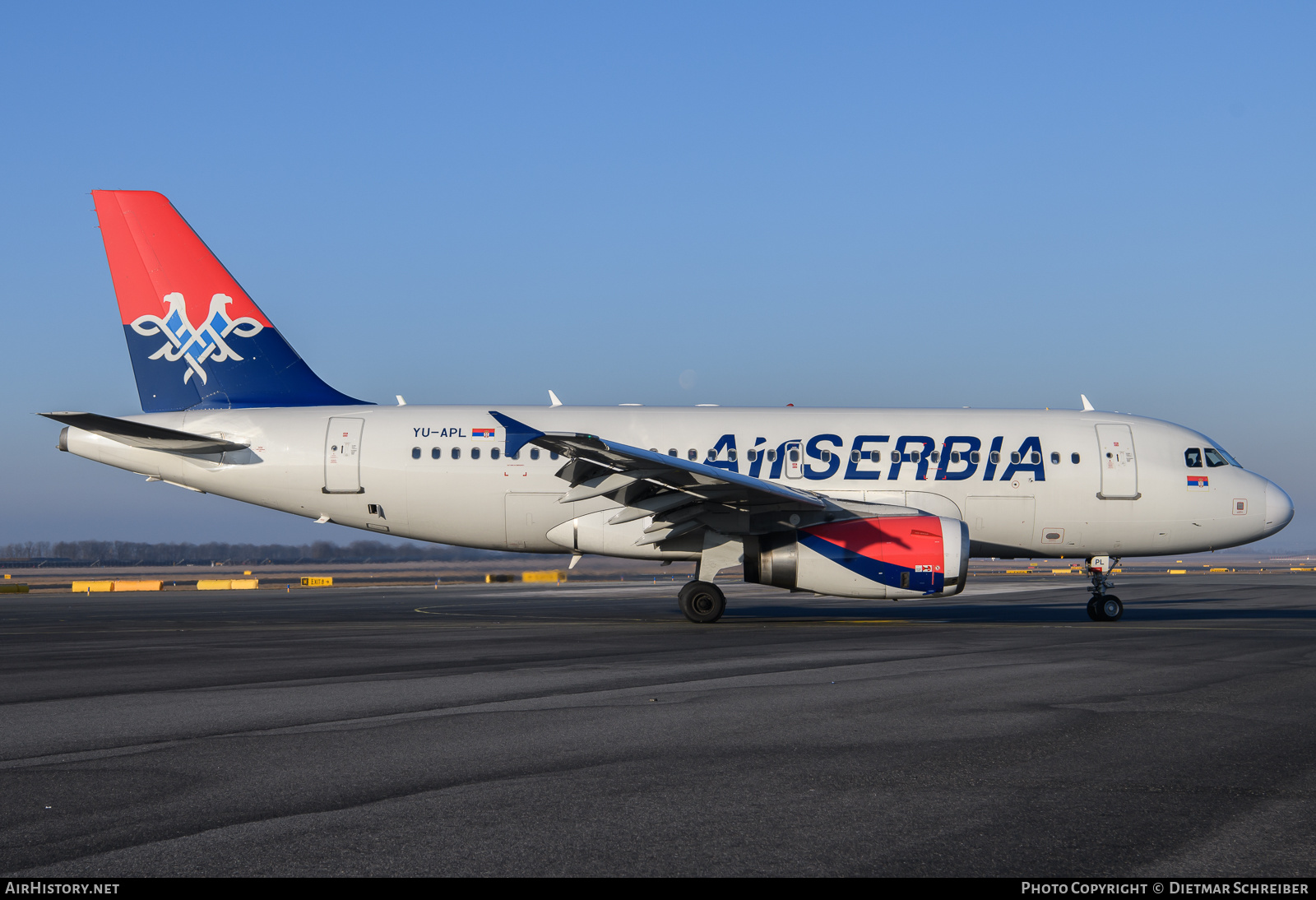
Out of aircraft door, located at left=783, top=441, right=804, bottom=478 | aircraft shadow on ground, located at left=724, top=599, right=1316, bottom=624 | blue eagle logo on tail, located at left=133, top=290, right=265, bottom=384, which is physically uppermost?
blue eagle logo on tail, located at left=133, top=290, right=265, bottom=384

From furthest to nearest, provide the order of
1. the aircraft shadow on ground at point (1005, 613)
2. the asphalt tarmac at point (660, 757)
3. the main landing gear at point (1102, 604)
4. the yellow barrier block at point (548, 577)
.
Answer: the yellow barrier block at point (548, 577) < the aircraft shadow on ground at point (1005, 613) < the main landing gear at point (1102, 604) < the asphalt tarmac at point (660, 757)

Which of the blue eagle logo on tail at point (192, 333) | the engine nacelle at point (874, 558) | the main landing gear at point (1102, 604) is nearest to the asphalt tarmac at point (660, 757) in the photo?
the engine nacelle at point (874, 558)

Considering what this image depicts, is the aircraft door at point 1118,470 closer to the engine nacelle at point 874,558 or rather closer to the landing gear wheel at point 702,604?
the engine nacelle at point 874,558

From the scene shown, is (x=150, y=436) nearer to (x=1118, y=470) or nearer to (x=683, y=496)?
(x=683, y=496)

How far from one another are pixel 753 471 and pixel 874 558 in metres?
3.59

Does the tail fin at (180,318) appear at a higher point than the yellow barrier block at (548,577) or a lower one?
higher

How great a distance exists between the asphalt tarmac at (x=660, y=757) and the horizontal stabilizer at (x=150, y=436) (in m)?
5.28

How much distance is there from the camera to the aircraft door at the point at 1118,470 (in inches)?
808

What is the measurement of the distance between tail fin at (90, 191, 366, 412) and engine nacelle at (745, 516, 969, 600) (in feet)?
34.7

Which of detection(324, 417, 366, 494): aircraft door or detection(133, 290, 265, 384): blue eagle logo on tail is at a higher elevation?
detection(133, 290, 265, 384): blue eagle logo on tail

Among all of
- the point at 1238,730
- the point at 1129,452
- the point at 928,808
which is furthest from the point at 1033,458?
the point at 928,808

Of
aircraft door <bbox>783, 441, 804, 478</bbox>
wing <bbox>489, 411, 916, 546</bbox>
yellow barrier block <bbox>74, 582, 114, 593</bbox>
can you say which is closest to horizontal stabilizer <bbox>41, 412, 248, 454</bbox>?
wing <bbox>489, 411, 916, 546</bbox>

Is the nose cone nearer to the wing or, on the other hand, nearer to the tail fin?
the wing

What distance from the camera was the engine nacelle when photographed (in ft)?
56.5
